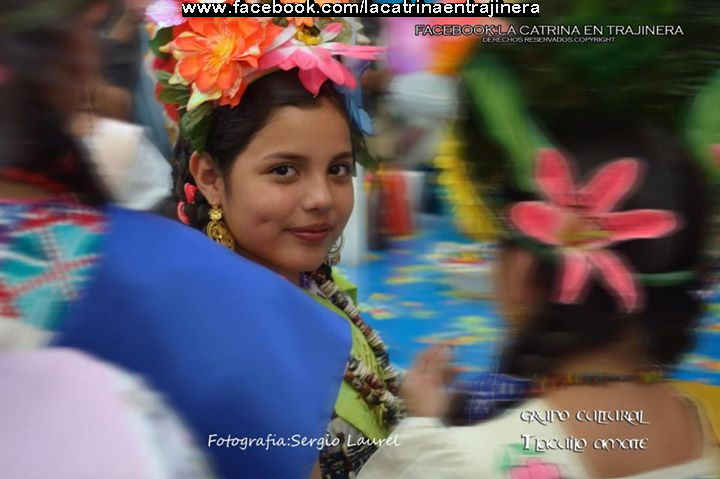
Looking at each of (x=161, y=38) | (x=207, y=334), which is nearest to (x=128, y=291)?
(x=207, y=334)

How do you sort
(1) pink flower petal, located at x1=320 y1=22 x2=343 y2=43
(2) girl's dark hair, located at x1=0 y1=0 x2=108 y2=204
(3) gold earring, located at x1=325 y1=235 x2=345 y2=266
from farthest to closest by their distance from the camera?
(3) gold earring, located at x1=325 y1=235 x2=345 y2=266, (1) pink flower petal, located at x1=320 y1=22 x2=343 y2=43, (2) girl's dark hair, located at x1=0 y1=0 x2=108 y2=204

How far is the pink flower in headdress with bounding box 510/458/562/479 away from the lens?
2.64ft

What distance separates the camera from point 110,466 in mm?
498

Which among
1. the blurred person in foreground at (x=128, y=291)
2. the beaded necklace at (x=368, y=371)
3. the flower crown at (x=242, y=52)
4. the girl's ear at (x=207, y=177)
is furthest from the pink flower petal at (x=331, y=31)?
the blurred person in foreground at (x=128, y=291)

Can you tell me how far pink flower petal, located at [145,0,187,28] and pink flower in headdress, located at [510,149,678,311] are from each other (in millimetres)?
661

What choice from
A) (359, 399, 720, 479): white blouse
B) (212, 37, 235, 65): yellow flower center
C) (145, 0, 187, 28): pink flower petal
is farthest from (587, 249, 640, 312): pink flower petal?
(145, 0, 187, 28): pink flower petal

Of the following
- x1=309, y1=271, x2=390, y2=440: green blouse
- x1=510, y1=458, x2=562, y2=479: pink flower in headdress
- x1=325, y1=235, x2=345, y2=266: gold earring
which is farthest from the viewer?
x1=325, y1=235, x2=345, y2=266: gold earring

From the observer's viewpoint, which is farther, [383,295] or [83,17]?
[383,295]

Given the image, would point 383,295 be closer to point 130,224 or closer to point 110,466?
point 130,224

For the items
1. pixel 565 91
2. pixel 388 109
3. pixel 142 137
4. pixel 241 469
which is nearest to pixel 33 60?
pixel 241 469

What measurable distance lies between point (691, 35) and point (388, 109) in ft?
2.47

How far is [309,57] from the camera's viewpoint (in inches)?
49.6

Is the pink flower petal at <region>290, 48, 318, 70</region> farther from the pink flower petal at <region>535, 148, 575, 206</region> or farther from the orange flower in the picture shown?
the pink flower petal at <region>535, 148, 575, 206</region>

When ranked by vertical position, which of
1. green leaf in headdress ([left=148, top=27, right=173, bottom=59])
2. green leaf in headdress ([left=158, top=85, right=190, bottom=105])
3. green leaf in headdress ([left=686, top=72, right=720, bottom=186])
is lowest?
green leaf in headdress ([left=686, top=72, right=720, bottom=186])
